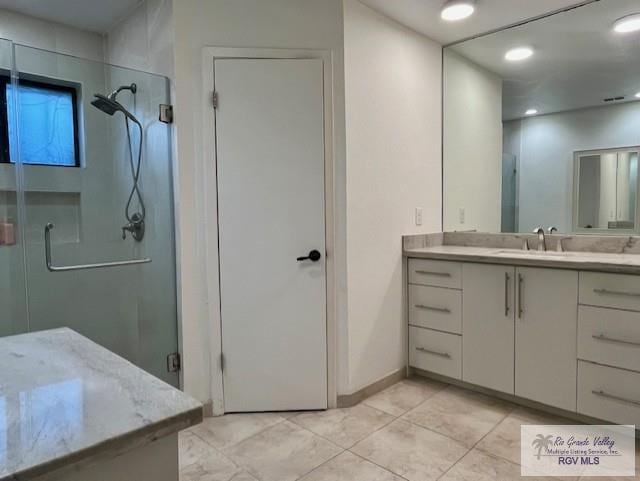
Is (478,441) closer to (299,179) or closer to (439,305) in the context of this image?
(439,305)

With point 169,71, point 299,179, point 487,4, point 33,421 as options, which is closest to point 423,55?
point 487,4

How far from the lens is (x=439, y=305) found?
105 inches

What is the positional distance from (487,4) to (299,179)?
157 centimetres

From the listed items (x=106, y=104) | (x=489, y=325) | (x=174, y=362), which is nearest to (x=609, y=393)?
(x=489, y=325)

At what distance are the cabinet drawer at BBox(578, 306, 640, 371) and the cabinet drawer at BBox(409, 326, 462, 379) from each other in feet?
2.27

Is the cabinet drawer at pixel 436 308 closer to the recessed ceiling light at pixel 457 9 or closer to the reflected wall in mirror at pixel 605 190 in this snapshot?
the reflected wall in mirror at pixel 605 190

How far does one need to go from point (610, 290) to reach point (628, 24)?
5.18 ft

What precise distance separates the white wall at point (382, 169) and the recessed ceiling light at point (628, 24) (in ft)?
3.61

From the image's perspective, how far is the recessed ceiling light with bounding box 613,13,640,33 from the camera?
7.63ft

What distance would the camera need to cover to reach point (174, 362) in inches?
92.7

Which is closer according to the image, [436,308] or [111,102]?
[111,102]

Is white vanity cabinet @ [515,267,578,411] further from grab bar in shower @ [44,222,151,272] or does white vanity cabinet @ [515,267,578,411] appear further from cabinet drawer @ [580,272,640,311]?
grab bar in shower @ [44,222,151,272]

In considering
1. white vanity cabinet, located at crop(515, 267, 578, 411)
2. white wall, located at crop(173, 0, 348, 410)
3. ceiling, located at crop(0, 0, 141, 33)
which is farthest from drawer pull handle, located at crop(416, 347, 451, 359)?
ceiling, located at crop(0, 0, 141, 33)

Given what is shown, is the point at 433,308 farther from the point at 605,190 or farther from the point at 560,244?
the point at 605,190
